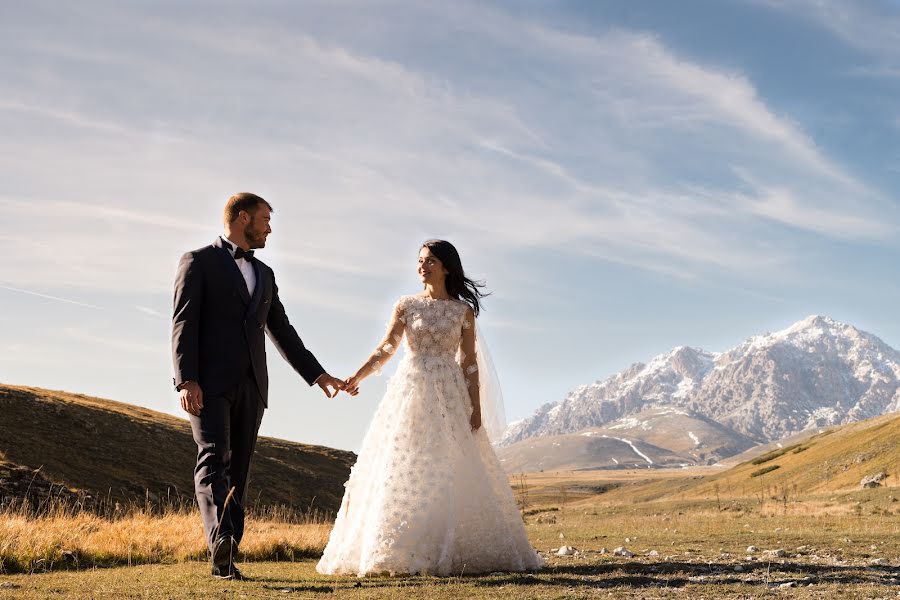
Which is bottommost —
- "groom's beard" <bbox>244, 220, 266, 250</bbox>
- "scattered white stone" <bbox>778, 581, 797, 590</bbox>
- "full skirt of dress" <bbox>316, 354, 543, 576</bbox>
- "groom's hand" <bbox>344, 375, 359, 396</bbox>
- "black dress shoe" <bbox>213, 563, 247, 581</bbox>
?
"black dress shoe" <bbox>213, 563, 247, 581</bbox>

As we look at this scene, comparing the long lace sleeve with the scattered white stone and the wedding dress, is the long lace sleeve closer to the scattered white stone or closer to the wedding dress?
the wedding dress

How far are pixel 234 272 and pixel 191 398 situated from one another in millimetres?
1275

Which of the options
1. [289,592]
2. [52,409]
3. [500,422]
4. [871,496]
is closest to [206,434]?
[289,592]

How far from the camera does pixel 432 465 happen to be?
28.7 ft

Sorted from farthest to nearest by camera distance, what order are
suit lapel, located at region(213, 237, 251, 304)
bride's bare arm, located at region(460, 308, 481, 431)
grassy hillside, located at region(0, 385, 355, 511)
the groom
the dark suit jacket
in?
grassy hillside, located at region(0, 385, 355, 511) < bride's bare arm, located at region(460, 308, 481, 431) < suit lapel, located at region(213, 237, 251, 304) < the dark suit jacket < the groom

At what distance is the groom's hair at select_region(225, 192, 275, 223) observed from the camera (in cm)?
829

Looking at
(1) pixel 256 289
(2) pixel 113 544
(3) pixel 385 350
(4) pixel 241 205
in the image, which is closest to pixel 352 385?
(3) pixel 385 350

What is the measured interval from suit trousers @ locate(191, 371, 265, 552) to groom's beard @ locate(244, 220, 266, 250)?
1298mm

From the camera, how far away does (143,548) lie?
9.88 meters

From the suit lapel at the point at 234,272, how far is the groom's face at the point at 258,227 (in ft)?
0.92

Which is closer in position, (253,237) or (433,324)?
(253,237)

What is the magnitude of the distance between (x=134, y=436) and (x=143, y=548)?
104 feet

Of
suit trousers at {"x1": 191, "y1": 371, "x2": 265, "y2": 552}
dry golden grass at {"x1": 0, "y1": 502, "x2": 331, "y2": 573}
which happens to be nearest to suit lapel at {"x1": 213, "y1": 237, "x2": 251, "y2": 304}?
suit trousers at {"x1": 191, "y1": 371, "x2": 265, "y2": 552}

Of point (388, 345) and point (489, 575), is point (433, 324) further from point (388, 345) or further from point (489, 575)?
point (489, 575)
